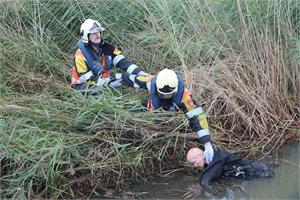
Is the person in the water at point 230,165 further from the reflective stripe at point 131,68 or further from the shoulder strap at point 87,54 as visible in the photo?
the shoulder strap at point 87,54

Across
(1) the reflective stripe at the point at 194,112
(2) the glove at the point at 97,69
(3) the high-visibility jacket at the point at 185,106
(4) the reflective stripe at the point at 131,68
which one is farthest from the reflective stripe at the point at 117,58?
(1) the reflective stripe at the point at 194,112

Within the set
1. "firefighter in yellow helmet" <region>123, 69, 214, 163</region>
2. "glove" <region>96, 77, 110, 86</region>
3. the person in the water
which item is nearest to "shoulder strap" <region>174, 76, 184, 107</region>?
"firefighter in yellow helmet" <region>123, 69, 214, 163</region>

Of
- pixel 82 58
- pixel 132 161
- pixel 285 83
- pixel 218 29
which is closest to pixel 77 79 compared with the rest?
pixel 82 58

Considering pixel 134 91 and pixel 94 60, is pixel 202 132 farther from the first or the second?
pixel 94 60

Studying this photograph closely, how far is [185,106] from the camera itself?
5.59 metres

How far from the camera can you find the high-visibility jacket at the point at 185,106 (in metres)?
5.44

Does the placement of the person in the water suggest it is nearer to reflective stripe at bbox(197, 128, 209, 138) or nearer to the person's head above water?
the person's head above water

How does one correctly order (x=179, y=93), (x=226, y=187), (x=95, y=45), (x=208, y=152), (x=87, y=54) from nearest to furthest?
(x=226, y=187) → (x=208, y=152) → (x=179, y=93) → (x=87, y=54) → (x=95, y=45)

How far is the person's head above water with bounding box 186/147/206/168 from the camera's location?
17.8 ft

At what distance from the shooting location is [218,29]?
22.2 ft

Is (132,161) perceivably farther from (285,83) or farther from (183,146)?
(285,83)

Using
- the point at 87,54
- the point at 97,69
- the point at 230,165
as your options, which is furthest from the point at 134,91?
the point at 230,165

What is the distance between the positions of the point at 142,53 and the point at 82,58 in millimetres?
1088

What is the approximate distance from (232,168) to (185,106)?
0.82 m
